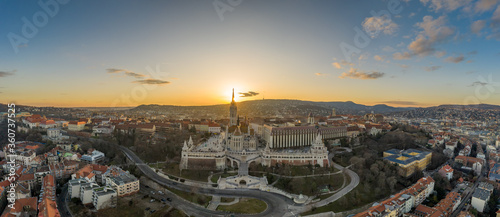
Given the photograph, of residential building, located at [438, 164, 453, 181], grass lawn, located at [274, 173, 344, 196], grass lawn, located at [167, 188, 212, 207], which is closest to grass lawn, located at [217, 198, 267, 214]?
grass lawn, located at [167, 188, 212, 207]

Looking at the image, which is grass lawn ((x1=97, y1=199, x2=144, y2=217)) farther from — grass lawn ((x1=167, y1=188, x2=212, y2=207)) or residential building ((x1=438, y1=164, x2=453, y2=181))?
residential building ((x1=438, y1=164, x2=453, y2=181))

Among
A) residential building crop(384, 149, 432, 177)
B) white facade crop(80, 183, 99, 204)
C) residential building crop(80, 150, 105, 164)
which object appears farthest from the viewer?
residential building crop(80, 150, 105, 164)

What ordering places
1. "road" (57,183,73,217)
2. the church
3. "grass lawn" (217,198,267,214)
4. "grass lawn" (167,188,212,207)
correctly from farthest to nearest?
1. the church
2. "grass lawn" (167,188,212,207)
3. "grass lawn" (217,198,267,214)
4. "road" (57,183,73,217)

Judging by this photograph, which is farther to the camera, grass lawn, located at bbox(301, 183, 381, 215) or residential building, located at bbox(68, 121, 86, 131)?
residential building, located at bbox(68, 121, 86, 131)

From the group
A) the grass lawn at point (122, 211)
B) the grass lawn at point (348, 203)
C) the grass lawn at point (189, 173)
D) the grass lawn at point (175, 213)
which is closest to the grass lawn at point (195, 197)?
the grass lawn at point (175, 213)

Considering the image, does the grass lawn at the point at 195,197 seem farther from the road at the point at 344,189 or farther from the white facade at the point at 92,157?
the white facade at the point at 92,157

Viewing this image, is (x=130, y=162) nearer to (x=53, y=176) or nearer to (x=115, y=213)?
(x=53, y=176)
